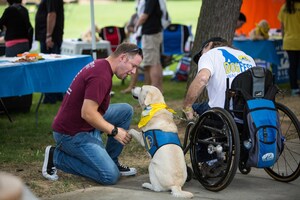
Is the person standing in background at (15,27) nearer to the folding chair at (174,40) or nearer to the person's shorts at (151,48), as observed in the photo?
the person's shorts at (151,48)

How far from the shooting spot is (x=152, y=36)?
33.6 feet

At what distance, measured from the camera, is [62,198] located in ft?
15.9

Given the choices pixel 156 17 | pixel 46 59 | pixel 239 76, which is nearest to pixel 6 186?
pixel 239 76

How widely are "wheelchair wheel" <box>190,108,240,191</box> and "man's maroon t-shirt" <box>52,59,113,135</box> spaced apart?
31.1 inches

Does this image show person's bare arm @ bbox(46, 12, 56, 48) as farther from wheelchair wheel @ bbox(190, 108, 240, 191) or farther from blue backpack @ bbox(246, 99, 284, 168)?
blue backpack @ bbox(246, 99, 284, 168)

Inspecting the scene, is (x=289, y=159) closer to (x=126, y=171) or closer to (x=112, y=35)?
(x=126, y=171)

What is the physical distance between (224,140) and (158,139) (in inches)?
20.6

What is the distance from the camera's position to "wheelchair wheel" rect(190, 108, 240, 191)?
15.5ft

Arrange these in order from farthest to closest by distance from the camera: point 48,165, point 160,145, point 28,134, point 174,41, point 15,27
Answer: point 174,41, point 15,27, point 28,134, point 48,165, point 160,145

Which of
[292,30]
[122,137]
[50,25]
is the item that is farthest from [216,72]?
[292,30]

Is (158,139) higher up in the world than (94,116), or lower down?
lower down

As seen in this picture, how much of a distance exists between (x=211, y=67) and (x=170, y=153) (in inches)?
31.8

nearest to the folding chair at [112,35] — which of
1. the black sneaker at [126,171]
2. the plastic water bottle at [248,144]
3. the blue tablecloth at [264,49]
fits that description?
the blue tablecloth at [264,49]

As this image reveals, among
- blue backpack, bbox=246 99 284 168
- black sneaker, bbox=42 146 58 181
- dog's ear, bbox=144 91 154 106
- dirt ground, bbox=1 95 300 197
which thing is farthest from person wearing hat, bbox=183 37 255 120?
black sneaker, bbox=42 146 58 181
